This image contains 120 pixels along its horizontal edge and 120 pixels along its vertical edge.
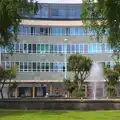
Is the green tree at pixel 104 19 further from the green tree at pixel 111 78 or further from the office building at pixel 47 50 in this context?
the office building at pixel 47 50

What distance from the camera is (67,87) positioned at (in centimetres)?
7269

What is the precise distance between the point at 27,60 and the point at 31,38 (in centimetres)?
484

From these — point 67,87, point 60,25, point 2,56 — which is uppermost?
point 60,25

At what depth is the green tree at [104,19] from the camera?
61.6 ft

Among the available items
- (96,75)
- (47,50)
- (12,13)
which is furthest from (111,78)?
(12,13)

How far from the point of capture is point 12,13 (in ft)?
72.2

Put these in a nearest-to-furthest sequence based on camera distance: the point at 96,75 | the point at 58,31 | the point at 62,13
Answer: the point at 96,75, the point at 58,31, the point at 62,13

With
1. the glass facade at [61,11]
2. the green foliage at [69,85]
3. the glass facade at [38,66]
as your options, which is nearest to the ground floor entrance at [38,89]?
the glass facade at [38,66]

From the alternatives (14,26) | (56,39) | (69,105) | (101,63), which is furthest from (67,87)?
(14,26)

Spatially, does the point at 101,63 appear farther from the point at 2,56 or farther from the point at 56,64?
the point at 2,56

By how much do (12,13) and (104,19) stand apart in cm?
489

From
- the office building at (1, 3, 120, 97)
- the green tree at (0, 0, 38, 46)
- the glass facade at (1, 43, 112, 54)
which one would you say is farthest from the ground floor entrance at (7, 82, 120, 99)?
the green tree at (0, 0, 38, 46)

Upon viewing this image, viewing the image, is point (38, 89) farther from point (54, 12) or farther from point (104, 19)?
point (104, 19)

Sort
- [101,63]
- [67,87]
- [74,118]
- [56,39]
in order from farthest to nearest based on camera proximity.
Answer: [56,39], [101,63], [67,87], [74,118]
